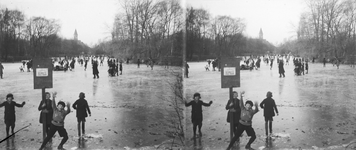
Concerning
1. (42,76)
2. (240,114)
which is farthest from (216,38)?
(42,76)

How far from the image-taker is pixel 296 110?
7.57 metres

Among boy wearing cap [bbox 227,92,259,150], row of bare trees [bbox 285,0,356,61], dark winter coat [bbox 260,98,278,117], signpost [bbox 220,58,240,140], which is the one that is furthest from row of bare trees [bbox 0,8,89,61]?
row of bare trees [bbox 285,0,356,61]

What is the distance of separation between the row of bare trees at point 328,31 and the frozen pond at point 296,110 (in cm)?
62

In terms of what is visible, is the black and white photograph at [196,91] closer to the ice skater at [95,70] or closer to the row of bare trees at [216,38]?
the row of bare trees at [216,38]

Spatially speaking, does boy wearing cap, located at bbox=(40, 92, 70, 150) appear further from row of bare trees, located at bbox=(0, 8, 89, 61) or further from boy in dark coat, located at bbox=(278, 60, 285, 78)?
boy in dark coat, located at bbox=(278, 60, 285, 78)

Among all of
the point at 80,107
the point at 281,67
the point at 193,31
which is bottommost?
the point at 80,107

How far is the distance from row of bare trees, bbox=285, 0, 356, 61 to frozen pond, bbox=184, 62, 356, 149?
622 mm

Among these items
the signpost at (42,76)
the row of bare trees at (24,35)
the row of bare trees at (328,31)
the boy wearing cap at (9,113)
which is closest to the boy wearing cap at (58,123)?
the signpost at (42,76)

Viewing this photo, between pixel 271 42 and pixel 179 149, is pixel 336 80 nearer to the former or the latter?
pixel 271 42

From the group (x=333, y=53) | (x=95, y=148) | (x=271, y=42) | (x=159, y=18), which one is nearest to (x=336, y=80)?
(x=333, y=53)

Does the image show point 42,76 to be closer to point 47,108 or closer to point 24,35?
point 47,108

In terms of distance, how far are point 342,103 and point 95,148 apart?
7170 millimetres

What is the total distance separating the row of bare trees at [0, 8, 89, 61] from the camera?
6988 millimetres

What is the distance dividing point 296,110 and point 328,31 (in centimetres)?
352
